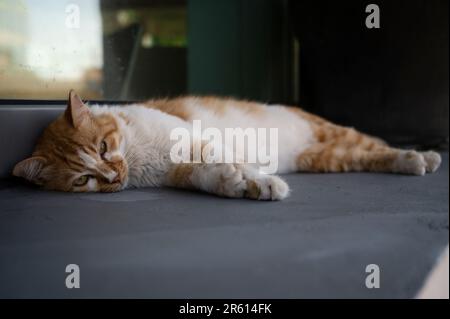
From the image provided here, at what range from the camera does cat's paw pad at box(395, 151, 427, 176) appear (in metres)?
1.99

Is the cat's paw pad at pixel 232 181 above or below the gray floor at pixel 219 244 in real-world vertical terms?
above

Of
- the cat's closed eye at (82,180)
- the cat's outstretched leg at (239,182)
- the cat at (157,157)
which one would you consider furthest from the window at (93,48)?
the cat's outstretched leg at (239,182)

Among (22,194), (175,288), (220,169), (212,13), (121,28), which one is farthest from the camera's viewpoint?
(212,13)

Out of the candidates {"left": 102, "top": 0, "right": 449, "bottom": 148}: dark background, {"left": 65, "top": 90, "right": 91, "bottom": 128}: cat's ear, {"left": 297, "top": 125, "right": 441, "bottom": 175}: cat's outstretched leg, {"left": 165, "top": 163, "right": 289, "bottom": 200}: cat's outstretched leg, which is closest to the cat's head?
{"left": 65, "top": 90, "right": 91, "bottom": 128}: cat's ear

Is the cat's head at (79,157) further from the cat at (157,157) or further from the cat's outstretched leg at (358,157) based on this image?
the cat's outstretched leg at (358,157)

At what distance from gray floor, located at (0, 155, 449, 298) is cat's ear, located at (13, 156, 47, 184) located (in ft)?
0.50

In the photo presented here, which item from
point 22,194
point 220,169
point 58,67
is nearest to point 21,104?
point 58,67

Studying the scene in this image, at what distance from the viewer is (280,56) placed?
13.2ft

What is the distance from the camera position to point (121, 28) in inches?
134

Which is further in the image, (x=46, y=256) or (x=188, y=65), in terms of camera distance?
(x=188, y=65)

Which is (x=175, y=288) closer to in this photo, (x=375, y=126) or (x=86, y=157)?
(x=86, y=157)

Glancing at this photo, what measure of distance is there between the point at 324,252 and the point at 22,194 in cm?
124

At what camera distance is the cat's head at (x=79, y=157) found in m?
1.63

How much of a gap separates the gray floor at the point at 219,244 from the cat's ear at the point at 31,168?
153 millimetres
